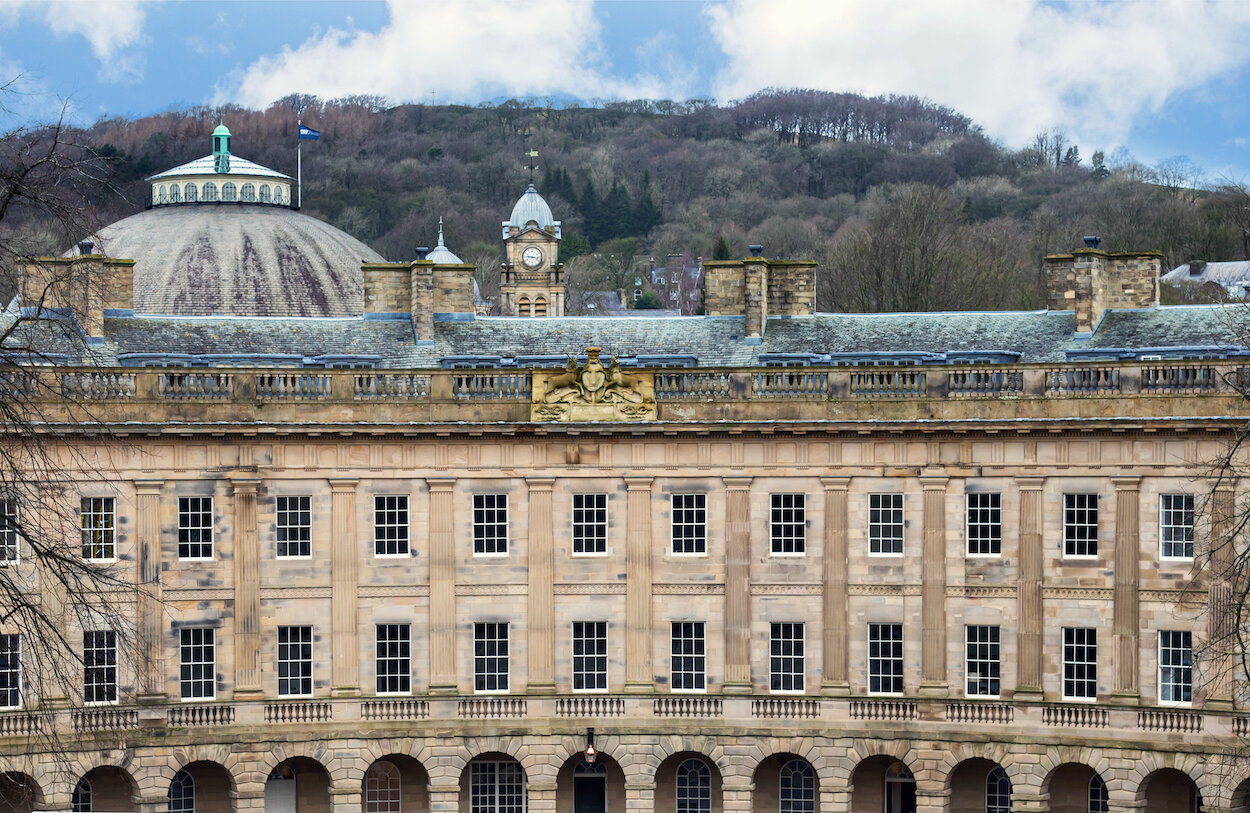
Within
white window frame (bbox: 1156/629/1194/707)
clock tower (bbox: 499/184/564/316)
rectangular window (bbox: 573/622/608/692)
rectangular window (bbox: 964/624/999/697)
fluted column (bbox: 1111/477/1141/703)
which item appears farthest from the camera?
clock tower (bbox: 499/184/564/316)

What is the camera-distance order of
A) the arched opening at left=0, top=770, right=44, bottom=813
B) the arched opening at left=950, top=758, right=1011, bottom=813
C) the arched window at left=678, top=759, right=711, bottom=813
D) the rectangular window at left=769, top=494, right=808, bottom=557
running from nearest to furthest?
the arched opening at left=0, top=770, right=44, bottom=813
the arched opening at left=950, top=758, right=1011, bottom=813
the rectangular window at left=769, top=494, right=808, bottom=557
the arched window at left=678, top=759, right=711, bottom=813

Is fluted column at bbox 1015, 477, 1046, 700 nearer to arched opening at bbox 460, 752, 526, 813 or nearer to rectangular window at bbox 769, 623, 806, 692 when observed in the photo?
rectangular window at bbox 769, 623, 806, 692

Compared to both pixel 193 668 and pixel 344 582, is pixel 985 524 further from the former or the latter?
pixel 193 668

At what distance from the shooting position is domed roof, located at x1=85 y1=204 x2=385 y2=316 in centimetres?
8512

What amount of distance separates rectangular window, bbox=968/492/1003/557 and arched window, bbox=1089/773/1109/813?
6.80 meters

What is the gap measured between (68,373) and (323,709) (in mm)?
11427

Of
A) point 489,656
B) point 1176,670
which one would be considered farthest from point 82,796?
point 1176,670

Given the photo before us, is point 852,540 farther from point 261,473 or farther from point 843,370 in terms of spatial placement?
point 261,473

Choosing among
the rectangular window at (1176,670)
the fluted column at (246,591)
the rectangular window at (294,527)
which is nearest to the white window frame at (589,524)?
the rectangular window at (294,527)

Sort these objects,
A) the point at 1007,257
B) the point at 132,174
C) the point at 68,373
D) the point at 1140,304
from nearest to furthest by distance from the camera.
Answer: the point at 68,373, the point at 1140,304, the point at 1007,257, the point at 132,174

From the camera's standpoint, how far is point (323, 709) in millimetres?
51031

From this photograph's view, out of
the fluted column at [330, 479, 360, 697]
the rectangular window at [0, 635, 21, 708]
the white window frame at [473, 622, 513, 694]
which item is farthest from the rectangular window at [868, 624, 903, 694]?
the rectangular window at [0, 635, 21, 708]

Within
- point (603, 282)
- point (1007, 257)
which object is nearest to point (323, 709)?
point (1007, 257)

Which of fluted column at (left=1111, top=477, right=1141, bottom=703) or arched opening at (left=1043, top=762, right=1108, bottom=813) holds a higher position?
fluted column at (left=1111, top=477, right=1141, bottom=703)
